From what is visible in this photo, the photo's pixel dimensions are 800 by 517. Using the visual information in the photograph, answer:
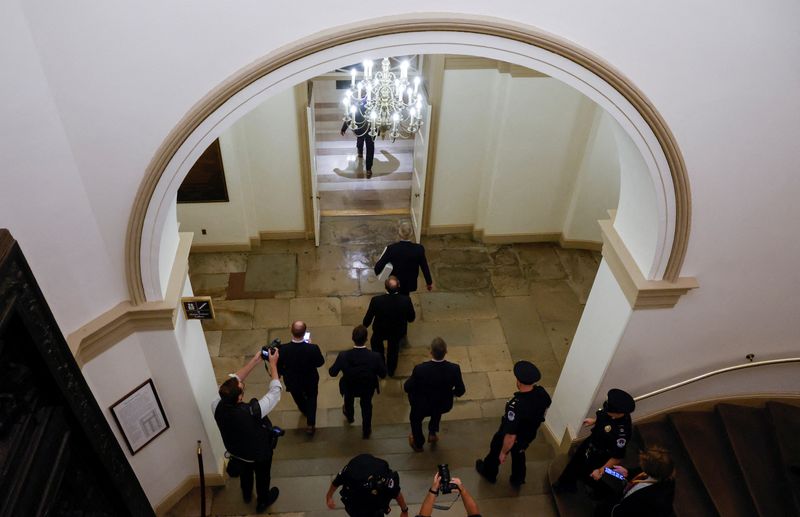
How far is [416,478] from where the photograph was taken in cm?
602

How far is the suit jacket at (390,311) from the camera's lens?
249 inches

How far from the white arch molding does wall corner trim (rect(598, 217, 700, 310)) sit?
2.72ft

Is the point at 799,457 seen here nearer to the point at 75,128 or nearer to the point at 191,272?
the point at 75,128

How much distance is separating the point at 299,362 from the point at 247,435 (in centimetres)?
92

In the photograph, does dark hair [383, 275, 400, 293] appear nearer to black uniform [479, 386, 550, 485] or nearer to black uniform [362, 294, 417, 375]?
black uniform [362, 294, 417, 375]

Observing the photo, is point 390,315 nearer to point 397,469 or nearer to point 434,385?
point 434,385

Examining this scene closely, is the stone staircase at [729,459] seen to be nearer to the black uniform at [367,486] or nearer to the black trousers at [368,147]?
the black uniform at [367,486]

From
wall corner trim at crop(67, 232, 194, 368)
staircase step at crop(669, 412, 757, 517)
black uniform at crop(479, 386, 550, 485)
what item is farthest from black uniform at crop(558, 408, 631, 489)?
wall corner trim at crop(67, 232, 194, 368)

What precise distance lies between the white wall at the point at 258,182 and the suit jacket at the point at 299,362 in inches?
137

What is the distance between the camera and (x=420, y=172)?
8812 millimetres

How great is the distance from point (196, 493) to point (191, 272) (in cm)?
361

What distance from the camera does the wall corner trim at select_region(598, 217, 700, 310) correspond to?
4.75m

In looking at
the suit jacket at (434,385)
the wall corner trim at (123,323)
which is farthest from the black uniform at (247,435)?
the suit jacket at (434,385)

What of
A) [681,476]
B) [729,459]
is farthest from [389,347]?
[729,459]
